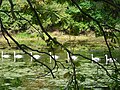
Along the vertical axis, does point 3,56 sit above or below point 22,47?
above

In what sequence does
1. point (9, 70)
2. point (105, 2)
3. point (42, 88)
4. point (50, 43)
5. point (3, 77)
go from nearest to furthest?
point (105, 2), point (50, 43), point (42, 88), point (3, 77), point (9, 70)

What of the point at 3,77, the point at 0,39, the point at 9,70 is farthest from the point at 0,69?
the point at 0,39

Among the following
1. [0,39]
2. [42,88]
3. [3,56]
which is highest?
[0,39]

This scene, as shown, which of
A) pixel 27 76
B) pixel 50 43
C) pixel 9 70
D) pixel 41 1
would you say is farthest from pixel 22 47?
pixel 9 70

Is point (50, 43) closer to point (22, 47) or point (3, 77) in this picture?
point (22, 47)

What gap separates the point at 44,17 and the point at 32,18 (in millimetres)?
48

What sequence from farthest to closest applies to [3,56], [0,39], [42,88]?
[0,39] < [3,56] < [42,88]

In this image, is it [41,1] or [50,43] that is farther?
[41,1]

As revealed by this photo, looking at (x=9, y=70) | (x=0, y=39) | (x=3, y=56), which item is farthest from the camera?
(x=0, y=39)

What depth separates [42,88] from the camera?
7.12 meters

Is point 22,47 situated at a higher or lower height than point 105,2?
lower

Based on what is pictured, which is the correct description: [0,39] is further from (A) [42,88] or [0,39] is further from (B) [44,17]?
(B) [44,17]

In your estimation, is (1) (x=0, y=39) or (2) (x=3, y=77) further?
(1) (x=0, y=39)

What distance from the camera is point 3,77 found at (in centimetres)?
848
